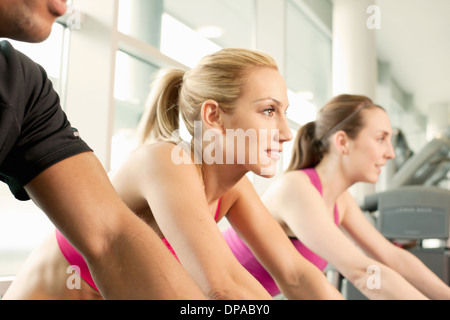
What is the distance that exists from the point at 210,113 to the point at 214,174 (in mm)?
143

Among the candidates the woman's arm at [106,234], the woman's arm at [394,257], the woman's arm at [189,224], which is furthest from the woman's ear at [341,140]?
the woman's arm at [106,234]

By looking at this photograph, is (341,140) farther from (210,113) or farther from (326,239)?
(210,113)

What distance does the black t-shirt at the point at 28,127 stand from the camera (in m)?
0.57

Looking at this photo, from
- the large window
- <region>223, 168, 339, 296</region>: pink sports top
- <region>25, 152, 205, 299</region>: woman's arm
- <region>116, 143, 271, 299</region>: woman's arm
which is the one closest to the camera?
<region>25, 152, 205, 299</region>: woman's arm

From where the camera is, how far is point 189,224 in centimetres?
84

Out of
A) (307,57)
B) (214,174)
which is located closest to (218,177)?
(214,174)

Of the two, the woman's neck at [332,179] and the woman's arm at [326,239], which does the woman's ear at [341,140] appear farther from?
the woman's arm at [326,239]

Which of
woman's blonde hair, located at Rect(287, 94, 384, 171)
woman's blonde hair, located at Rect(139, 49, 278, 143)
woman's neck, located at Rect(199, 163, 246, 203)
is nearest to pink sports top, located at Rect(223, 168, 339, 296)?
woman's blonde hair, located at Rect(287, 94, 384, 171)

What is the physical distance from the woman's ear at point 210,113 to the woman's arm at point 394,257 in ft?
3.05

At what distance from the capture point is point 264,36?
314cm

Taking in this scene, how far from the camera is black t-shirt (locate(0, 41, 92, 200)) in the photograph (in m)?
0.57

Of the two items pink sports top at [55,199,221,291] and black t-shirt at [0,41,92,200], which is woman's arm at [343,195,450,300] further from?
black t-shirt at [0,41,92,200]
